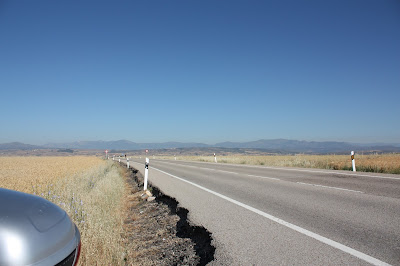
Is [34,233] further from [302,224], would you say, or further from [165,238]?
[302,224]

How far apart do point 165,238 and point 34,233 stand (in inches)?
136

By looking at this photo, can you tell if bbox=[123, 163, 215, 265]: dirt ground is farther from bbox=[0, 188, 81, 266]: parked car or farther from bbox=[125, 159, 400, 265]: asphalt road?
Result: bbox=[0, 188, 81, 266]: parked car

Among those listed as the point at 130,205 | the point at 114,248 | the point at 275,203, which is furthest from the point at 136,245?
the point at 130,205

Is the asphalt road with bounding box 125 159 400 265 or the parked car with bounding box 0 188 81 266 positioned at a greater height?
the parked car with bounding box 0 188 81 266

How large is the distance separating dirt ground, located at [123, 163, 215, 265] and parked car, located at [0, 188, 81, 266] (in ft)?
6.73

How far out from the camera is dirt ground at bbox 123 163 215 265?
393 centimetres

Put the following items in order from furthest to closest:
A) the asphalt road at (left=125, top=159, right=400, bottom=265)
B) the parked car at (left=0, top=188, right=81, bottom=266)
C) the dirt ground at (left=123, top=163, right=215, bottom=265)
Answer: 1. the dirt ground at (left=123, top=163, right=215, bottom=265)
2. the asphalt road at (left=125, top=159, right=400, bottom=265)
3. the parked car at (left=0, top=188, right=81, bottom=266)

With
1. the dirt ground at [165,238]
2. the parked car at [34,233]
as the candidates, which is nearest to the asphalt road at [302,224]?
the dirt ground at [165,238]

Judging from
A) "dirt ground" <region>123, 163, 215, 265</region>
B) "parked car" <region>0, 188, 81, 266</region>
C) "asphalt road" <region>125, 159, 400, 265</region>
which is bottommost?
"dirt ground" <region>123, 163, 215, 265</region>

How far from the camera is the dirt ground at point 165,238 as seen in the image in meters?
3.93

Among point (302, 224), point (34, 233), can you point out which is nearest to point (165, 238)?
point (302, 224)

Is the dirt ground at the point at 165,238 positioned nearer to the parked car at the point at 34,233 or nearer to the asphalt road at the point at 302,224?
the asphalt road at the point at 302,224

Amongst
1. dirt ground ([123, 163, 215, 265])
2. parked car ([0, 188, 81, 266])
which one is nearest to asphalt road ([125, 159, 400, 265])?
dirt ground ([123, 163, 215, 265])

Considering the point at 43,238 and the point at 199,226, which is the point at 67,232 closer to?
the point at 43,238
